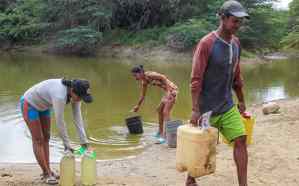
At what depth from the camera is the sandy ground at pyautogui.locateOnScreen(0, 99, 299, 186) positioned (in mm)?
5508

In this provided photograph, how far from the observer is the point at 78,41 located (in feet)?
109

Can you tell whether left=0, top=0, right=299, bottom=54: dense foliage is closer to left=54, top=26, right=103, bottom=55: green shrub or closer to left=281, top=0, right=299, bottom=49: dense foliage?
left=54, top=26, right=103, bottom=55: green shrub

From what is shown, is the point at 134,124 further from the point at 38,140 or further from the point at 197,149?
the point at 197,149

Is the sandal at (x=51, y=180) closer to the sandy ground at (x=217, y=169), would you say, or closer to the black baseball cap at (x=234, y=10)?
the sandy ground at (x=217, y=169)

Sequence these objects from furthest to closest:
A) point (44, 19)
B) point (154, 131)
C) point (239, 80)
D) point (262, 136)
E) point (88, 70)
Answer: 1. point (44, 19)
2. point (88, 70)
3. point (154, 131)
4. point (262, 136)
5. point (239, 80)

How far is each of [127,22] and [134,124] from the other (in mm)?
29037

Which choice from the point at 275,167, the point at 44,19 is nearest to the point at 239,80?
the point at 275,167

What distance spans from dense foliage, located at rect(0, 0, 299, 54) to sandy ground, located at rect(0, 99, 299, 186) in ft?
73.1

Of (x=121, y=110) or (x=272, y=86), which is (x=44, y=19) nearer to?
(x=272, y=86)

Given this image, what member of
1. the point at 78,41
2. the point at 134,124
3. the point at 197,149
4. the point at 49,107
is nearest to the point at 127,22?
the point at 78,41

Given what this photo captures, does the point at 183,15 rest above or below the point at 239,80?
below

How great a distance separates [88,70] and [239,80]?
18.6 meters

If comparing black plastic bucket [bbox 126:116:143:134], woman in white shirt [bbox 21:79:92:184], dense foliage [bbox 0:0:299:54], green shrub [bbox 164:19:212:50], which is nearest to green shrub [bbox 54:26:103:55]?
dense foliage [bbox 0:0:299:54]

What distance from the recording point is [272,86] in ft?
58.1
